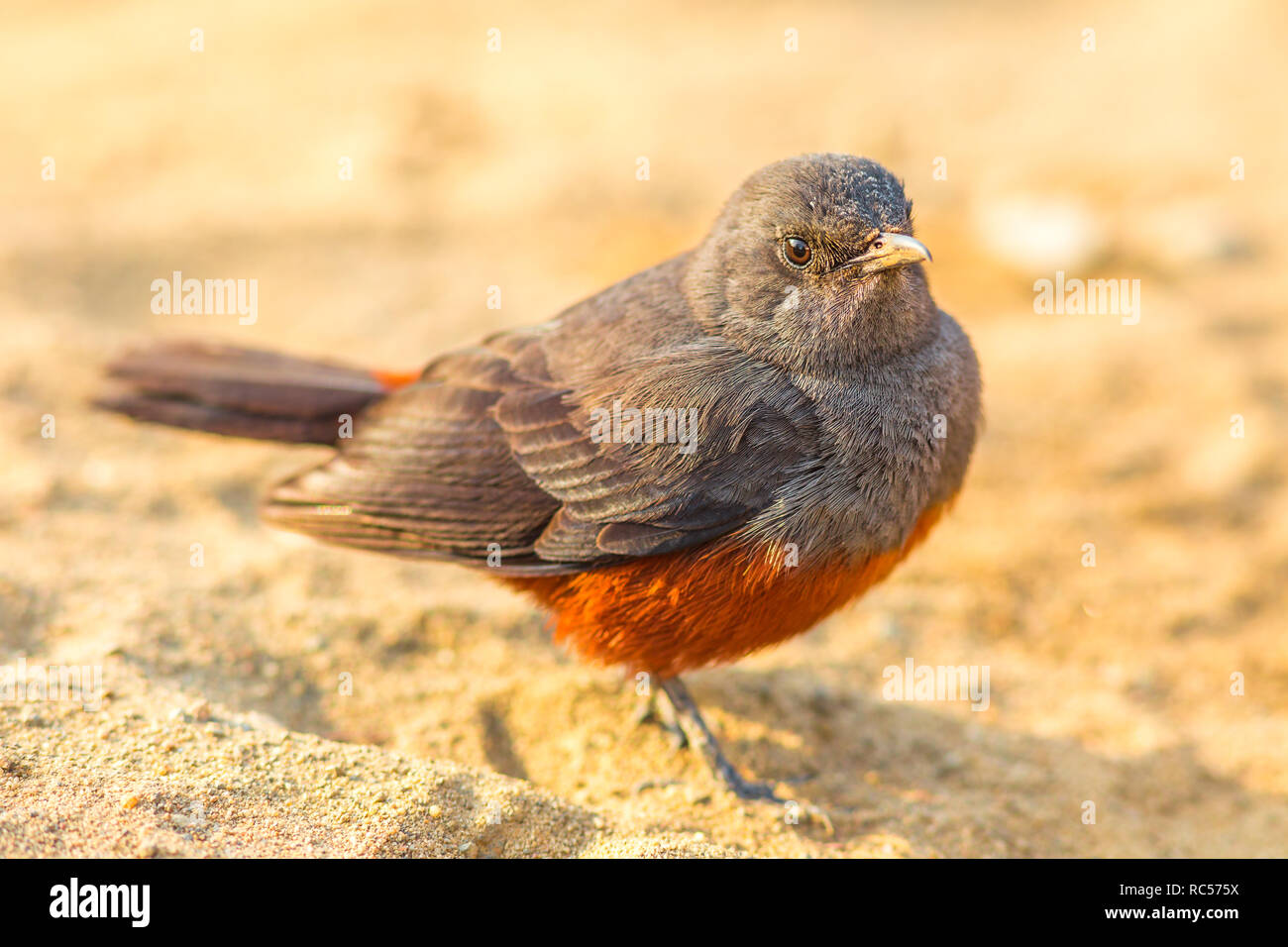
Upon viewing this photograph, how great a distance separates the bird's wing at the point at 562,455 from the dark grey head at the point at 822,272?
0.16 meters

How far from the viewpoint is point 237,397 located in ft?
15.2

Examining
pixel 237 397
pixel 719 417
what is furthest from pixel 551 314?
pixel 719 417

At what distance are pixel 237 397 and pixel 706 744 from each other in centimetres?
233

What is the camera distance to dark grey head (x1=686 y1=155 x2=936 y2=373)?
3885mm

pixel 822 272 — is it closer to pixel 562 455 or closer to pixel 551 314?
pixel 562 455

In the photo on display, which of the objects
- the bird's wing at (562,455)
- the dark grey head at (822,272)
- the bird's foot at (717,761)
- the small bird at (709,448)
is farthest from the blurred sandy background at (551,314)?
the dark grey head at (822,272)

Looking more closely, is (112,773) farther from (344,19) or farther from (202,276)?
(344,19)

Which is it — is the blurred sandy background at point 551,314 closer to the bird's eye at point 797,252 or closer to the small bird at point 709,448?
the small bird at point 709,448

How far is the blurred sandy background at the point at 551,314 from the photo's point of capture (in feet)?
13.0

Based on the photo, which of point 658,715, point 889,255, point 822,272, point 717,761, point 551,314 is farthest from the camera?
point 551,314

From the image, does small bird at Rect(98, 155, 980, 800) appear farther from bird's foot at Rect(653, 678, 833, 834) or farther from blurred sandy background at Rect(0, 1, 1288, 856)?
blurred sandy background at Rect(0, 1, 1288, 856)

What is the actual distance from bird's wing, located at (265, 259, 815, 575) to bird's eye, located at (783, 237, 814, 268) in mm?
389

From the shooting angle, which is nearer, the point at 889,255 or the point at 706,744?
the point at 889,255

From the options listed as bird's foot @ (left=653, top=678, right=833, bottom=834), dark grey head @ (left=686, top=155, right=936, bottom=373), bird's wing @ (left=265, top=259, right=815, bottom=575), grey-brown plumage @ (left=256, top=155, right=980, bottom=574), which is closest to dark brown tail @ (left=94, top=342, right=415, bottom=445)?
bird's wing @ (left=265, top=259, right=815, bottom=575)
